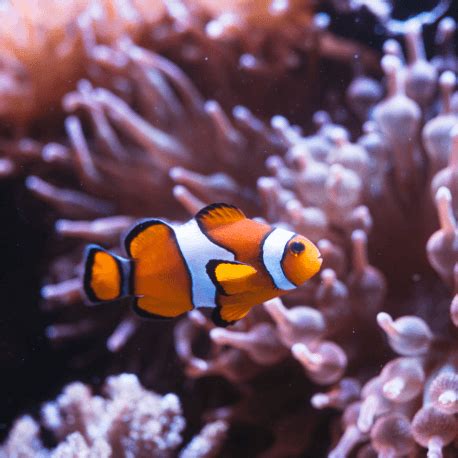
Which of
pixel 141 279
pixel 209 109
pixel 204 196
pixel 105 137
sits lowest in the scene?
pixel 141 279

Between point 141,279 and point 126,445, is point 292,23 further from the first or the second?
point 126,445

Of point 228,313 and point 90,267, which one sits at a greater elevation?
point 90,267

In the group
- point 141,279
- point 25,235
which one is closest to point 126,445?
point 141,279

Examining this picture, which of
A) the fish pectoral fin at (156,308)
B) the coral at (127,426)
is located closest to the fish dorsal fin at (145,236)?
the fish pectoral fin at (156,308)

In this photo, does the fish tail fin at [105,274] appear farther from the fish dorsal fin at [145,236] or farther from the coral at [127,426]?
the coral at [127,426]

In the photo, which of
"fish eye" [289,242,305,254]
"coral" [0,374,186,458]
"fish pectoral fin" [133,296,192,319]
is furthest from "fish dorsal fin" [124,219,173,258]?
"coral" [0,374,186,458]

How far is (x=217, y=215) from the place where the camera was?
1294 millimetres

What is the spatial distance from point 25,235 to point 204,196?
2.63 ft

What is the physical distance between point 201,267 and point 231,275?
10 cm

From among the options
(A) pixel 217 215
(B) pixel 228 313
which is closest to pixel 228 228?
(A) pixel 217 215

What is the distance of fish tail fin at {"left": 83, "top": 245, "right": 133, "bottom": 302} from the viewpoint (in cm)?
132

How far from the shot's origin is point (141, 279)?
4.33 feet

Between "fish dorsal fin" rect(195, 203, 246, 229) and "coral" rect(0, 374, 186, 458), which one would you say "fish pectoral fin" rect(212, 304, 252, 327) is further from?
"coral" rect(0, 374, 186, 458)

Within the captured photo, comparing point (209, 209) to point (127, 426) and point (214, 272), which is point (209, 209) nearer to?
point (214, 272)
